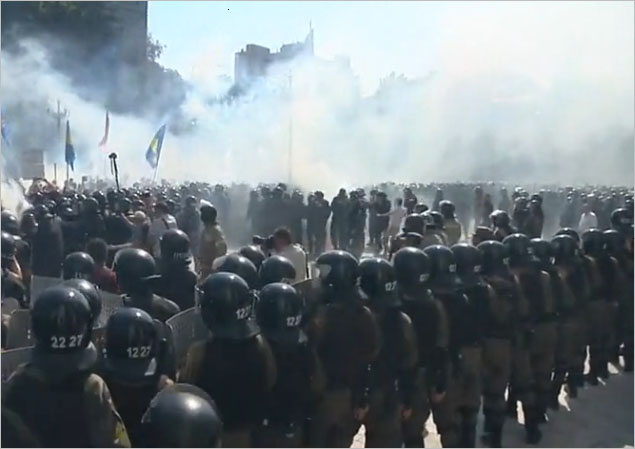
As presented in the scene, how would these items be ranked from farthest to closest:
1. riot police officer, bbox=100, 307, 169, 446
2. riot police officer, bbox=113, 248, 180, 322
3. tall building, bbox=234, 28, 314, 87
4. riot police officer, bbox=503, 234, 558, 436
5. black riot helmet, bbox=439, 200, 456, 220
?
tall building, bbox=234, 28, 314, 87
black riot helmet, bbox=439, 200, 456, 220
riot police officer, bbox=503, 234, 558, 436
riot police officer, bbox=113, 248, 180, 322
riot police officer, bbox=100, 307, 169, 446

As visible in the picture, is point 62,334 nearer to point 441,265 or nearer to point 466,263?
point 441,265

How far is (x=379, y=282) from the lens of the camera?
492 centimetres

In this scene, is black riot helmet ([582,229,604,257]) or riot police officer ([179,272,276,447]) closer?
riot police officer ([179,272,276,447])

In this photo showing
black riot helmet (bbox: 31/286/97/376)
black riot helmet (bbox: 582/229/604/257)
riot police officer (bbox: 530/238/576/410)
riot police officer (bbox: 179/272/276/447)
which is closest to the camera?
black riot helmet (bbox: 31/286/97/376)

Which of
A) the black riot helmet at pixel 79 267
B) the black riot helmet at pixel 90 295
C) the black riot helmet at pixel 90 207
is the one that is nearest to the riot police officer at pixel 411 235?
the black riot helmet at pixel 79 267

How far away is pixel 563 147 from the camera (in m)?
35.8

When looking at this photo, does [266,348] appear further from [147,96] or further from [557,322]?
[147,96]

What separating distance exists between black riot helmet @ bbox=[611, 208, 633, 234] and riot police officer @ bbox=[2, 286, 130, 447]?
7.00 m

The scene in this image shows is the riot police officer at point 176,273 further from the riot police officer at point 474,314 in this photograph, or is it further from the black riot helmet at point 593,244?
the black riot helmet at point 593,244

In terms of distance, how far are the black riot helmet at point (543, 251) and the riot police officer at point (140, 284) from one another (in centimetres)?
336

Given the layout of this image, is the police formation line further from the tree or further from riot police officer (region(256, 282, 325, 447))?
the tree

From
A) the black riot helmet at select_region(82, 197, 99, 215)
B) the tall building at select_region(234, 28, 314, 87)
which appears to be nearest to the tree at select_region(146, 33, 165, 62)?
the tall building at select_region(234, 28, 314, 87)

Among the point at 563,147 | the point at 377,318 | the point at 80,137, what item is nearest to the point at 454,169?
the point at 563,147

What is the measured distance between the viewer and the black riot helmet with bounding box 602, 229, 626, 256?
782 cm
